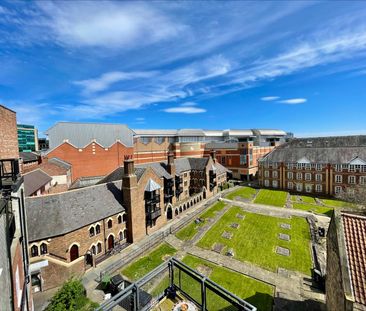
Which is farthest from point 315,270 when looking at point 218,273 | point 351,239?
point 351,239

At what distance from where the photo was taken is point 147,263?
23.0m

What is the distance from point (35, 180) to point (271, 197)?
46.1 metres

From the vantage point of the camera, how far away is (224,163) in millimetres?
66188

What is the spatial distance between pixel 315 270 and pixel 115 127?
165 feet

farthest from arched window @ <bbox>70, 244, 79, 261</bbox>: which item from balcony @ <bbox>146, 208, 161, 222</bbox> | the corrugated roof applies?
the corrugated roof

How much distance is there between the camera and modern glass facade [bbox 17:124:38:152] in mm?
103000

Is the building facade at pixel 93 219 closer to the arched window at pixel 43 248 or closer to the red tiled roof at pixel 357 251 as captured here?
the arched window at pixel 43 248

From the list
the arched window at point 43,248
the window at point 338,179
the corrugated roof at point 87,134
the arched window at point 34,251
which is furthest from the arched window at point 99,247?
the window at point 338,179

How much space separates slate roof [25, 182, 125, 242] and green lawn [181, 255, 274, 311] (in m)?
12.3

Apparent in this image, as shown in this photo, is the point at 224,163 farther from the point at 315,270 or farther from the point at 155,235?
the point at 315,270

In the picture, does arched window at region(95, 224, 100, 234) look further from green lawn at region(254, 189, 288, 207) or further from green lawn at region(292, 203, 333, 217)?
green lawn at region(292, 203, 333, 217)

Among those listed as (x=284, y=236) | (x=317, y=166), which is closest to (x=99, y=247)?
(x=284, y=236)

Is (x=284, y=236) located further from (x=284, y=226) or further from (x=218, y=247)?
(x=218, y=247)

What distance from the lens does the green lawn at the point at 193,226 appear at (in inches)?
1151
